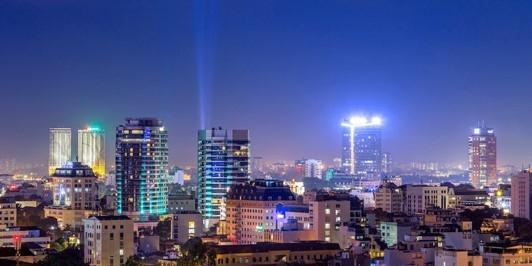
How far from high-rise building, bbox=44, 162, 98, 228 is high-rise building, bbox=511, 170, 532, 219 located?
18.4 meters

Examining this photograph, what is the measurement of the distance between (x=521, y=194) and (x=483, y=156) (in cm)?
4063

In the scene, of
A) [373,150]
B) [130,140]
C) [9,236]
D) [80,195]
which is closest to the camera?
[9,236]

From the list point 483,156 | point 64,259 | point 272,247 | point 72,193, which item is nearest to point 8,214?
point 72,193

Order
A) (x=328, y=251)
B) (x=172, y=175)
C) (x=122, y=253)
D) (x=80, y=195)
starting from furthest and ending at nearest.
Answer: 1. (x=172, y=175)
2. (x=80, y=195)
3. (x=328, y=251)
4. (x=122, y=253)

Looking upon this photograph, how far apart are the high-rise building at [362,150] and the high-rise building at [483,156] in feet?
28.3

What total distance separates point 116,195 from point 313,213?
20651mm

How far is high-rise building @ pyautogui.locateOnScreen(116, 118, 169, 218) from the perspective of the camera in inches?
2218

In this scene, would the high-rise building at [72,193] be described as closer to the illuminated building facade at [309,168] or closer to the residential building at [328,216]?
the residential building at [328,216]

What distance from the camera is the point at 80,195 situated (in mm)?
52656

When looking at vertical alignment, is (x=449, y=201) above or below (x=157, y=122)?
below

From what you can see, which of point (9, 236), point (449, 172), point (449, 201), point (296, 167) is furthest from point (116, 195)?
point (449, 172)

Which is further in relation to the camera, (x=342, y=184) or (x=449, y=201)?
(x=342, y=184)

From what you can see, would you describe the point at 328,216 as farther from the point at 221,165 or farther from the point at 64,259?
the point at 221,165

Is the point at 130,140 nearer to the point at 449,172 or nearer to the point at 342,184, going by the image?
the point at 342,184
